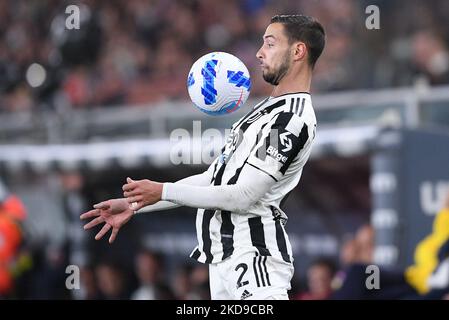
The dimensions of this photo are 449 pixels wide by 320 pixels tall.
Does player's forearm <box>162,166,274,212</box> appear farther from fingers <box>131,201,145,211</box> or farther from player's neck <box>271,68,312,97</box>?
player's neck <box>271,68,312,97</box>

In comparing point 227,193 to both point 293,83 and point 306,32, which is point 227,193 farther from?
point 306,32

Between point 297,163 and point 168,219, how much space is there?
22.2ft

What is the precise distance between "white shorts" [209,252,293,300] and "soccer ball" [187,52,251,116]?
773mm

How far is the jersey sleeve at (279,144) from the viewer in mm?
5230

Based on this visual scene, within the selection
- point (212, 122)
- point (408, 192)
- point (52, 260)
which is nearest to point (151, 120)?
point (212, 122)

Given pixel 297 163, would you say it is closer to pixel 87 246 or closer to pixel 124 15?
pixel 87 246

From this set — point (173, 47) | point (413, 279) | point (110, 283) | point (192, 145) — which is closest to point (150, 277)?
point (110, 283)

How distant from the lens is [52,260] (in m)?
12.1

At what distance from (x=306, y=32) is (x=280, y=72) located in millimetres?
242

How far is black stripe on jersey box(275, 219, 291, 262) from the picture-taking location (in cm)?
541

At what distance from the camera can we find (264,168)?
523 centimetres

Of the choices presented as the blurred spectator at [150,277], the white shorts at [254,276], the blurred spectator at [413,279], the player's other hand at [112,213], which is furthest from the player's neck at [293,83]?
the blurred spectator at [150,277]

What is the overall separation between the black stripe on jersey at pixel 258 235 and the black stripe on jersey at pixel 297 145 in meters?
0.29

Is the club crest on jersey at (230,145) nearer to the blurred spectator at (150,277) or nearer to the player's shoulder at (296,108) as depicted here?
the player's shoulder at (296,108)
